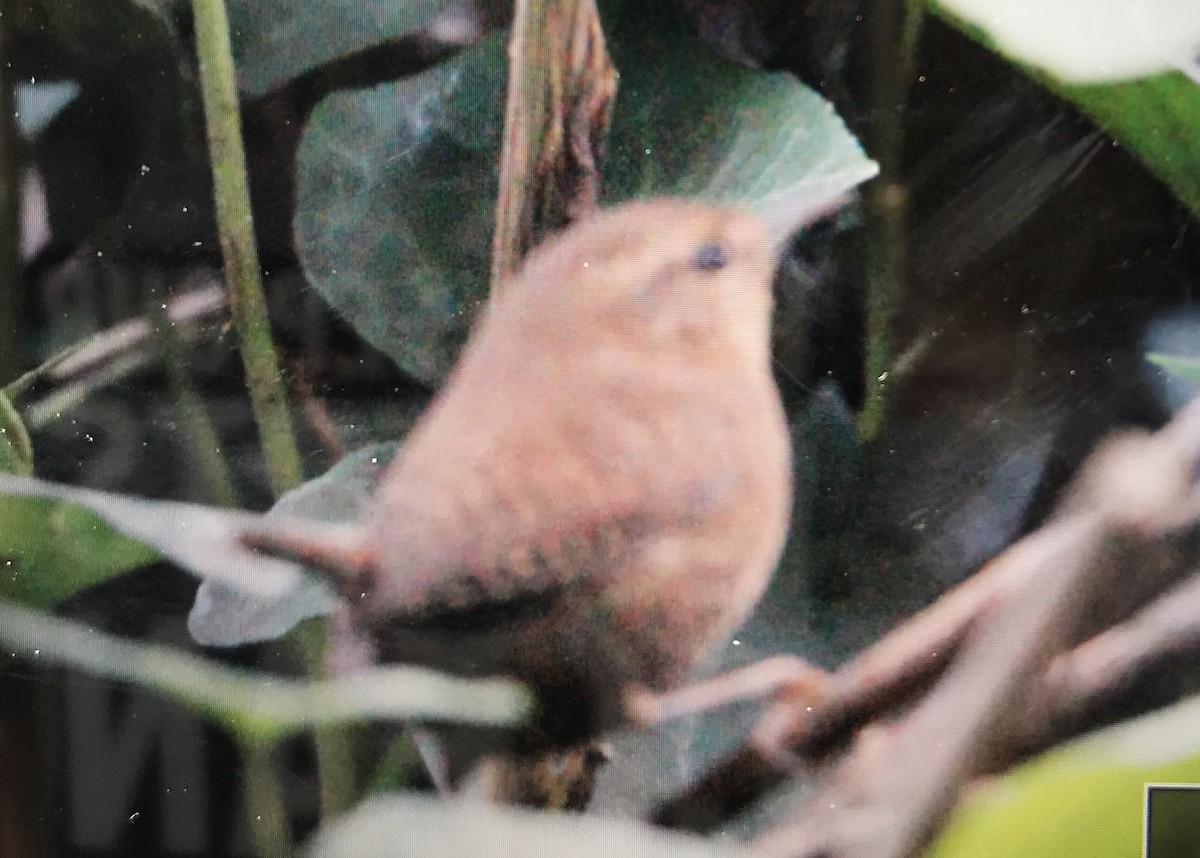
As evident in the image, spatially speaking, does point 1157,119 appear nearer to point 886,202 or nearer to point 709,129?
point 886,202

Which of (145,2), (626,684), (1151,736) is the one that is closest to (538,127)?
(145,2)

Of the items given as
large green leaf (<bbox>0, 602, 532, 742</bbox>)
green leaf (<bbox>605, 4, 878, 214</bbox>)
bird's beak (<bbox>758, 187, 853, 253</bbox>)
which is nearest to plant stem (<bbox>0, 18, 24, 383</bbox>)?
large green leaf (<bbox>0, 602, 532, 742</bbox>)

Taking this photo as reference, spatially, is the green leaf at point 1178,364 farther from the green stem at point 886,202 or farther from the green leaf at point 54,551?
the green leaf at point 54,551

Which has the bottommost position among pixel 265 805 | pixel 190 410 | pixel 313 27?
pixel 265 805

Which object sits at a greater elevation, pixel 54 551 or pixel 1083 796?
pixel 54 551

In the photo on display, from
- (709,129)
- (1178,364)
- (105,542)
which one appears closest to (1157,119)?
(1178,364)

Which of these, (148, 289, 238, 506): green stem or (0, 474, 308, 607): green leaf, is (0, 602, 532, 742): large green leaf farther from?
(148, 289, 238, 506): green stem
